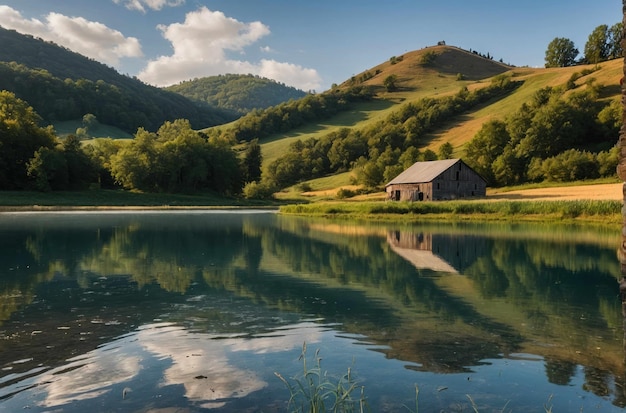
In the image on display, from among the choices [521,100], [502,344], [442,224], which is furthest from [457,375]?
[521,100]

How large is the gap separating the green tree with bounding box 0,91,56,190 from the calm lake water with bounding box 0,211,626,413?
7099cm

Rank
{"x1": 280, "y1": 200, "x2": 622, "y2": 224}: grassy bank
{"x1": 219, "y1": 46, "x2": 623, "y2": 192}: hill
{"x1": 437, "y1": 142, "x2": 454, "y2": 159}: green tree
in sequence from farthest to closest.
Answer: {"x1": 437, "y1": 142, "x2": 454, "y2": 159}: green tree
{"x1": 219, "y1": 46, "x2": 623, "y2": 192}: hill
{"x1": 280, "y1": 200, "x2": 622, "y2": 224}: grassy bank

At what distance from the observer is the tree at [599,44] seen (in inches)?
6821

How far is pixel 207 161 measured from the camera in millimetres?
115875

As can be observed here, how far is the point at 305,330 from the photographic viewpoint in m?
13.1

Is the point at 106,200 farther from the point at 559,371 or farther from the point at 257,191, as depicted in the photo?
the point at 559,371

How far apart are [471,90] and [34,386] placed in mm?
181302

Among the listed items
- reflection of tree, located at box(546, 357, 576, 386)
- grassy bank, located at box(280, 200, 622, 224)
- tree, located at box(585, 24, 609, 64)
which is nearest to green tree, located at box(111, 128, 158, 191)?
grassy bank, located at box(280, 200, 622, 224)

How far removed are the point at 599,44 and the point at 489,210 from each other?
155726 mm

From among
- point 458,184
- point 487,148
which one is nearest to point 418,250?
point 458,184

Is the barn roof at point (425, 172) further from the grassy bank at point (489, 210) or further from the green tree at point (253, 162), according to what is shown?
the green tree at point (253, 162)

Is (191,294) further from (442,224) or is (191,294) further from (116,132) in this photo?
(116,132)

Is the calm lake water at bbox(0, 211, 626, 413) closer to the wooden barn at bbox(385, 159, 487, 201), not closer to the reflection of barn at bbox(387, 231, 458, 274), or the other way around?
the reflection of barn at bbox(387, 231, 458, 274)

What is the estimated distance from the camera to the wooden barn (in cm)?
8356
